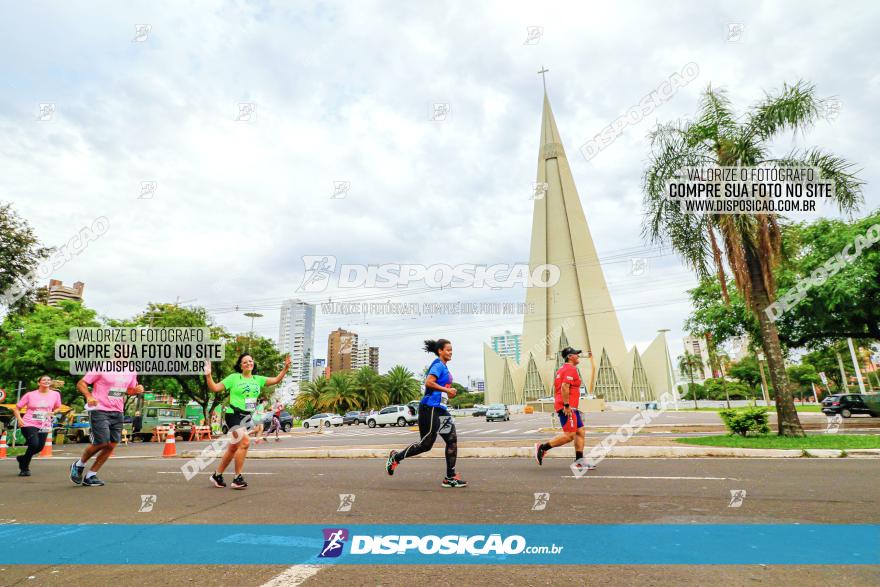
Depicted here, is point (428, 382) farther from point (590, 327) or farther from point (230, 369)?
point (590, 327)

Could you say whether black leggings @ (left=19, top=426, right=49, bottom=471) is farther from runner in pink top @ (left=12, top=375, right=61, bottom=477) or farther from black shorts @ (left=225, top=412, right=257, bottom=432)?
black shorts @ (left=225, top=412, right=257, bottom=432)

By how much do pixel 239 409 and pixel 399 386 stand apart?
63521mm

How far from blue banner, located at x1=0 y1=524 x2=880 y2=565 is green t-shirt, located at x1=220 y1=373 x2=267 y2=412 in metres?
2.35

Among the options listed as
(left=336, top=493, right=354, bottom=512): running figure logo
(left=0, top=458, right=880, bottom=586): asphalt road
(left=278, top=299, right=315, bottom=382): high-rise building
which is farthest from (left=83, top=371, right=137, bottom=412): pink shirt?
(left=278, top=299, right=315, bottom=382): high-rise building

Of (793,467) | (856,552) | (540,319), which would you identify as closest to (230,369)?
(793,467)

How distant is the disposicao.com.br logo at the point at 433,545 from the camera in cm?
335

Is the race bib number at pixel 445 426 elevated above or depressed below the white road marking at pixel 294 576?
above

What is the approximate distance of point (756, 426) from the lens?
1247 centimetres

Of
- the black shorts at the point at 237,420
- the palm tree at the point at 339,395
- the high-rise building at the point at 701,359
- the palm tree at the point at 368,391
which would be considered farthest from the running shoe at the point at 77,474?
the palm tree at the point at 368,391

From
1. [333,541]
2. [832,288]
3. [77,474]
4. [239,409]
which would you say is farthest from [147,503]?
[832,288]

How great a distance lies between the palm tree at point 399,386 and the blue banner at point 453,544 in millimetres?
65057

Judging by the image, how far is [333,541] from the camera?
140 inches

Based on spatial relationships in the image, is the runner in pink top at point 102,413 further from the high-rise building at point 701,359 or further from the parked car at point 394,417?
the parked car at point 394,417

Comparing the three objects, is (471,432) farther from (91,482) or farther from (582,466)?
(91,482)
